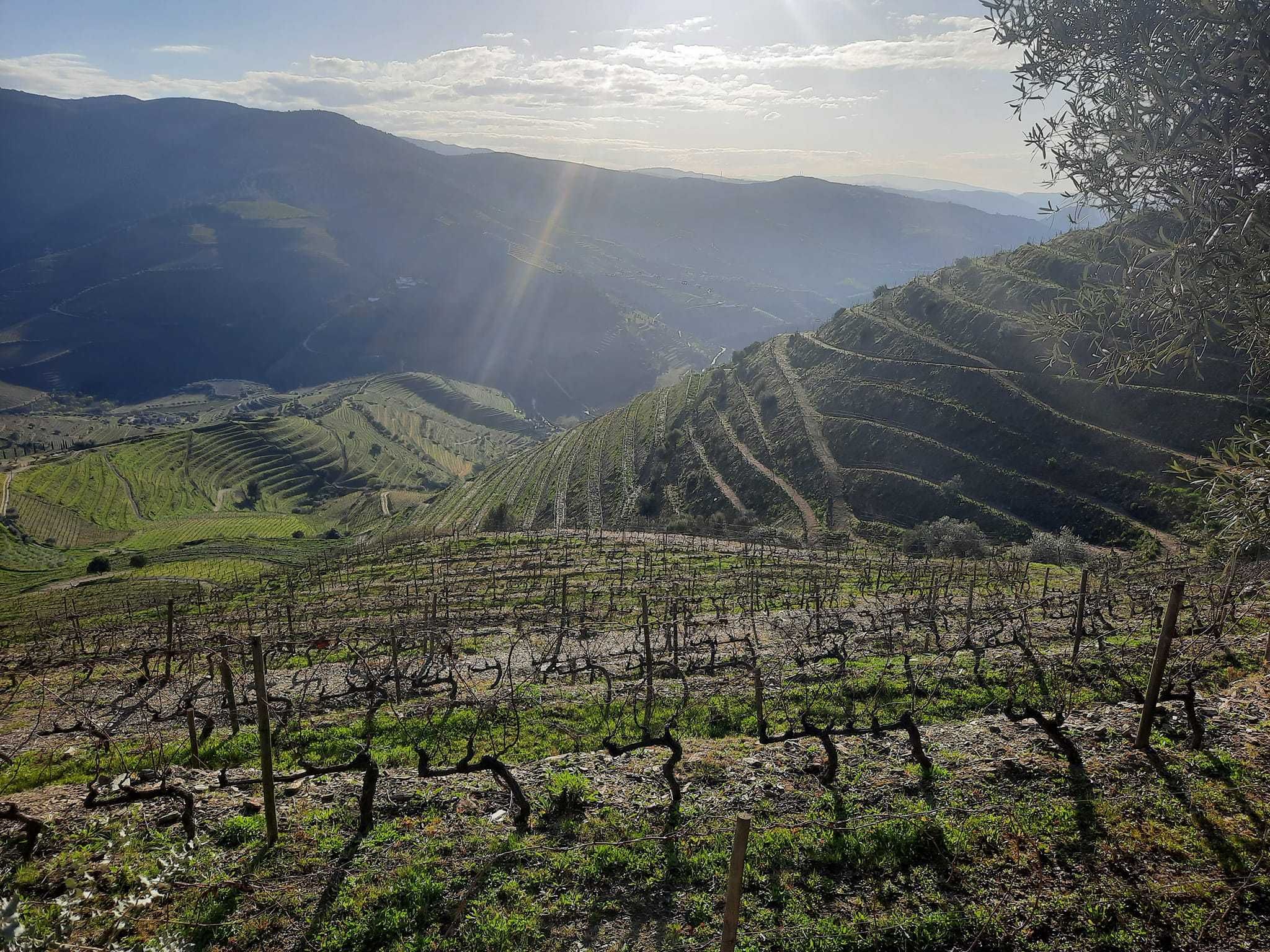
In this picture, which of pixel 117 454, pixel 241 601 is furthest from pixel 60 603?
pixel 117 454

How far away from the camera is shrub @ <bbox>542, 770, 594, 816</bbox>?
937 cm

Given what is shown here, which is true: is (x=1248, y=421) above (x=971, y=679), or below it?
above

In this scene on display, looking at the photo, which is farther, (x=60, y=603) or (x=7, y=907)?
(x=60, y=603)

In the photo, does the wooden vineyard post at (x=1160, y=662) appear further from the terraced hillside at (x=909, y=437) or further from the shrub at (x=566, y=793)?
the terraced hillside at (x=909, y=437)

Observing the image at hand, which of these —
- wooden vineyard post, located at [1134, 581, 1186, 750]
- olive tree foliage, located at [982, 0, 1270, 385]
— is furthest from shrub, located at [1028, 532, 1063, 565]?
olive tree foliage, located at [982, 0, 1270, 385]

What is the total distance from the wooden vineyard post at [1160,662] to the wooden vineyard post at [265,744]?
10753 mm

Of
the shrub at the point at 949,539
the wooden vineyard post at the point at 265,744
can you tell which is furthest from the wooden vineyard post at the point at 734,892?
the shrub at the point at 949,539

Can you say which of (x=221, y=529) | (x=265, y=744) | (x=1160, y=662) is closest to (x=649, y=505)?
(x=1160, y=662)

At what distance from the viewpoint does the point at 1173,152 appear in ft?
23.7

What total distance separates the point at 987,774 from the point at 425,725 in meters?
10.5

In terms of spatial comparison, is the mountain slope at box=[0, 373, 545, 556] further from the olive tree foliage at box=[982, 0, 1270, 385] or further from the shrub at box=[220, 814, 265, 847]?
the olive tree foliage at box=[982, 0, 1270, 385]

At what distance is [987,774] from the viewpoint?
9484 millimetres

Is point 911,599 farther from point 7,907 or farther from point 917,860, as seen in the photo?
point 7,907

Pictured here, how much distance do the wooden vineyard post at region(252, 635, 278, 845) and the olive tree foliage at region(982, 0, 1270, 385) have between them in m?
10.8
